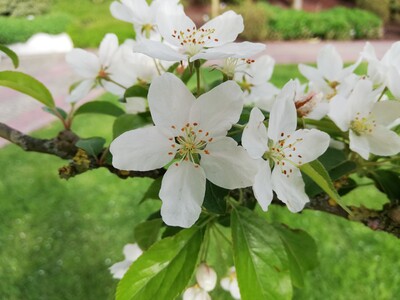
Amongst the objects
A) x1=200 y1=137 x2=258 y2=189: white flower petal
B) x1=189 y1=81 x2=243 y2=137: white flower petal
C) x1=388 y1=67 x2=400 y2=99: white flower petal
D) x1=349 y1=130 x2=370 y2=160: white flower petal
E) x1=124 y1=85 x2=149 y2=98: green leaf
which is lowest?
x1=349 y1=130 x2=370 y2=160: white flower petal

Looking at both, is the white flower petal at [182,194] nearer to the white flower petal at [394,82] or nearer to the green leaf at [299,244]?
the white flower petal at [394,82]

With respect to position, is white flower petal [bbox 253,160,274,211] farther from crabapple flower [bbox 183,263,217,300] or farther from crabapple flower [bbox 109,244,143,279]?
crabapple flower [bbox 109,244,143,279]

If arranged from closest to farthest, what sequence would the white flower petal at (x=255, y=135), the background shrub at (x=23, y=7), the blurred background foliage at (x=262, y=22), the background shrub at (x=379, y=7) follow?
the white flower petal at (x=255, y=135)
the background shrub at (x=23, y=7)
the blurred background foliage at (x=262, y=22)
the background shrub at (x=379, y=7)

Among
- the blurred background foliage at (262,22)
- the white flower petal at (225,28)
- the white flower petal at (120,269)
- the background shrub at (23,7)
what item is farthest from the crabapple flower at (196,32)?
the blurred background foliage at (262,22)

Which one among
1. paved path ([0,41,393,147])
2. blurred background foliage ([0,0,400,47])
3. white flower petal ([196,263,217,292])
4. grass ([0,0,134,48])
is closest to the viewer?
white flower petal ([196,263,217,292])

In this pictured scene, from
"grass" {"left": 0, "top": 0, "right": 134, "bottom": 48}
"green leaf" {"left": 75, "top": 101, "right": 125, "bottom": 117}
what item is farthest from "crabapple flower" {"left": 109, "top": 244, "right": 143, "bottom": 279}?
"grass" {"left": 0, "top": 0, "right": 134, "bottom": 48}

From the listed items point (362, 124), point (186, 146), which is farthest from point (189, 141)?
point (362, 124)
